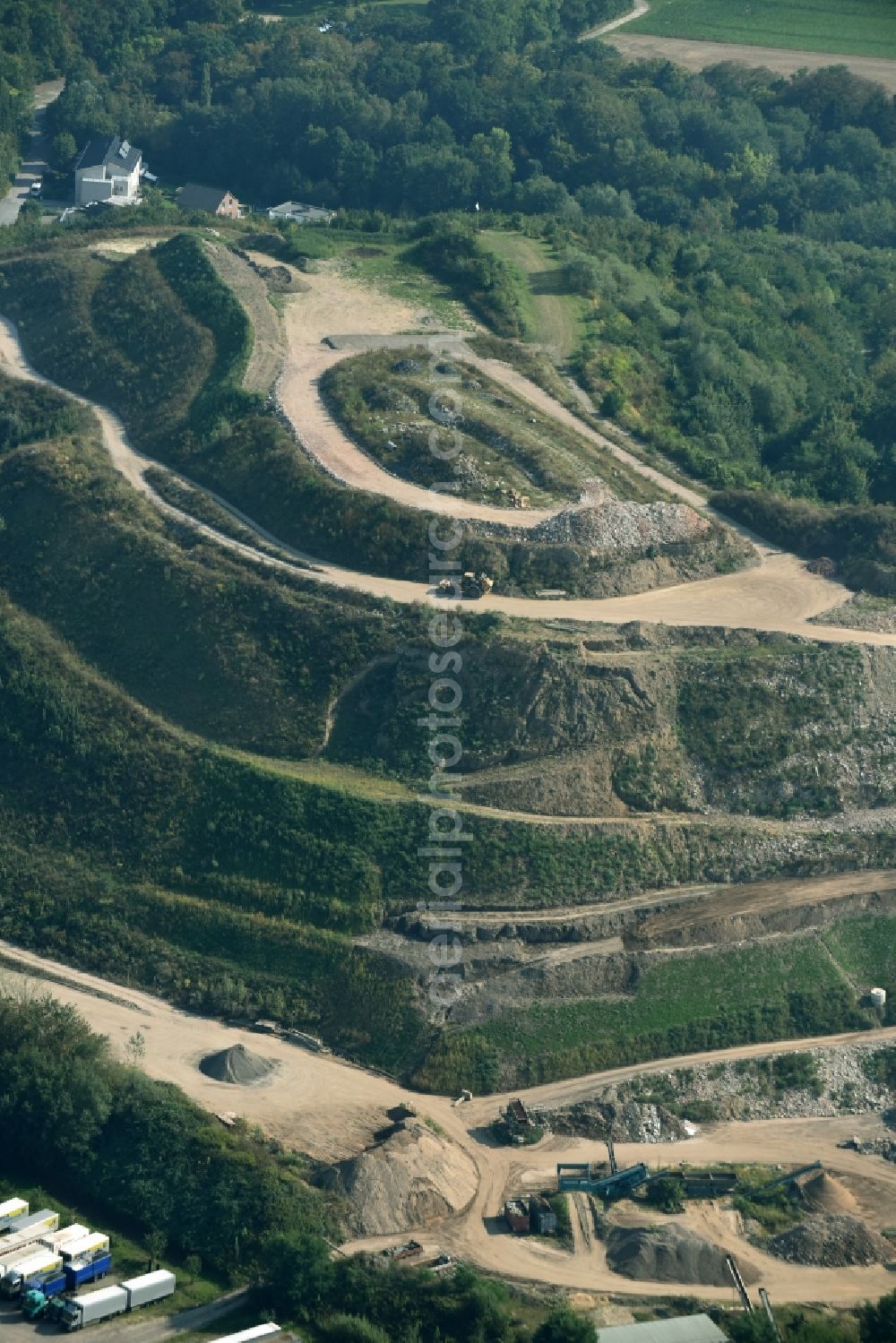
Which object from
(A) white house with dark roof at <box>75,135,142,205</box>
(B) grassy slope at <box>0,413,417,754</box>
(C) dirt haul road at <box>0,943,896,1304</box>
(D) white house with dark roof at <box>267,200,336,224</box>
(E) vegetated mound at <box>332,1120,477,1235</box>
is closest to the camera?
(C) dirt haul road at <box>0,943,896,1304</box>

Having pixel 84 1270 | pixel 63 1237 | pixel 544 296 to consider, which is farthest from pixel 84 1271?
pixel 544 296

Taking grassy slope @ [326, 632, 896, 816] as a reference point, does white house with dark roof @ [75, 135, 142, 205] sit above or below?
above

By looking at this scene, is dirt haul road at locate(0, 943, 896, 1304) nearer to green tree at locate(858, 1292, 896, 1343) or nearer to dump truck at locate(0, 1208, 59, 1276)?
green tree at locate(858, 1292, 896, 1343)

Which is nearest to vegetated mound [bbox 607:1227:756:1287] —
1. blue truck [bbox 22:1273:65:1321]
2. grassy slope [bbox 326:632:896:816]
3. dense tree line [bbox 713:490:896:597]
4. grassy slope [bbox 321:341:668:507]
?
blue truck [bbox 22:1273:65:1321]

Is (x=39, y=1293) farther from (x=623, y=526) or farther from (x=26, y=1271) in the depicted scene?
(x=623, y=526)

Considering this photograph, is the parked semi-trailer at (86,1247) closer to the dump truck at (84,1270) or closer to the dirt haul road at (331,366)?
the dump truck at (84,1270)

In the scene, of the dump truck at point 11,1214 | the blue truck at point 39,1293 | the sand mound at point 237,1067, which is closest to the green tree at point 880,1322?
the sand mound at point 237,1067
